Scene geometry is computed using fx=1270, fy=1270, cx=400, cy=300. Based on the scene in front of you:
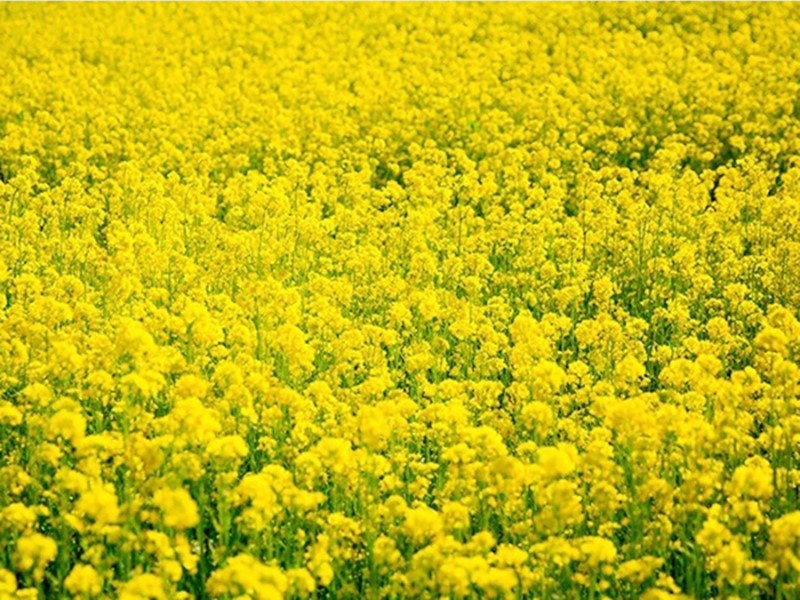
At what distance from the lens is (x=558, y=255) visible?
→ 26.5 ft

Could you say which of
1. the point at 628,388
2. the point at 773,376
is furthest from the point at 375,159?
the point at 773,376

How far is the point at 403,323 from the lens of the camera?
23.1 feet

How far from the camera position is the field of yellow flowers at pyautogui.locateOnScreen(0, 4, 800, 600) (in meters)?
4.29

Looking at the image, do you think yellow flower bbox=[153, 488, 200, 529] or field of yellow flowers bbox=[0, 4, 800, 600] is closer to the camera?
yellow flower bbox=[153, 488, 200, 529]

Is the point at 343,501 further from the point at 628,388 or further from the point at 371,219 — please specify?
the point at 371,219

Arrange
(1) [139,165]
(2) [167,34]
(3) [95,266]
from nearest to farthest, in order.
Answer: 1. (3) [95,266]
2. (1) [139,165]
3. (2) [167,34]

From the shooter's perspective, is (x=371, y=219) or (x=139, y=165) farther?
(x=139, y=165)

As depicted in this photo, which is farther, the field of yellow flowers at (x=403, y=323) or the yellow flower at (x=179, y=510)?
the field of yellow flowers at (x=403, y=323)

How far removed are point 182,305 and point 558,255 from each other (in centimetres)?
264

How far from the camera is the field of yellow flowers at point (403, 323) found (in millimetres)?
4285

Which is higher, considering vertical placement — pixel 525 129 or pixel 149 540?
pixel 525 129

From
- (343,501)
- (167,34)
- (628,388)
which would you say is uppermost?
(167,34)

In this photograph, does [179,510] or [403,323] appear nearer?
[179,510]

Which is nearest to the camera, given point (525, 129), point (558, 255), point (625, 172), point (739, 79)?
point (558, 255)
